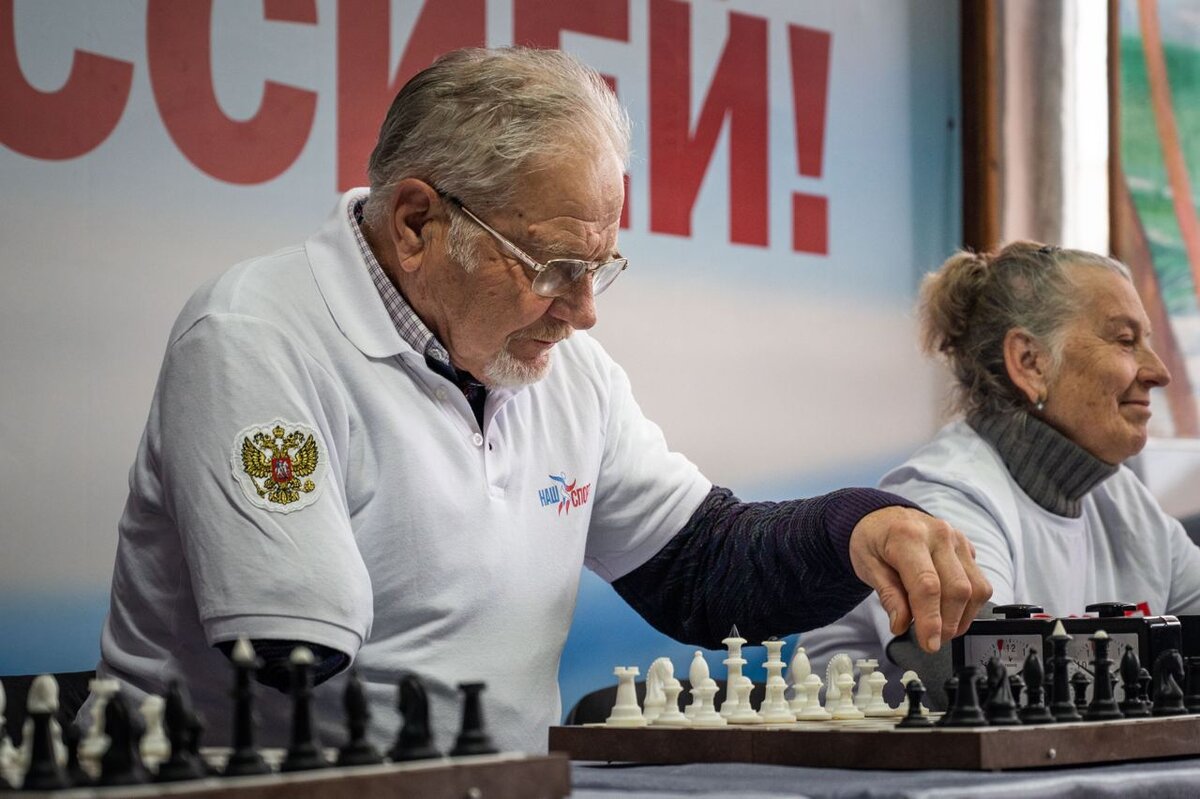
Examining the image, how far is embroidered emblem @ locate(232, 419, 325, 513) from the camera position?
173cm

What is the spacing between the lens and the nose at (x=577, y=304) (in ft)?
6.74

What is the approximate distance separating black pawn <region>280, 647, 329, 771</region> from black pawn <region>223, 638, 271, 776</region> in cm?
2

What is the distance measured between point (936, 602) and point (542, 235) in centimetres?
67

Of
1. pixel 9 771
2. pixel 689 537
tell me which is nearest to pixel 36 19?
pixel 689 537

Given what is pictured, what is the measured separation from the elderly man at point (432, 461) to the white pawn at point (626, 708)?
233 millimetres

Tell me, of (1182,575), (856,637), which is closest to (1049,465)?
A: (1182,575)

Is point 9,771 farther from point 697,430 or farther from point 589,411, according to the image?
point 697,430

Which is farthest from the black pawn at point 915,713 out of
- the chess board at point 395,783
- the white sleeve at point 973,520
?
the white sleeve at point 973,520

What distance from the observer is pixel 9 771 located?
1126 millimetres

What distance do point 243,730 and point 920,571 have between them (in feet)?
3.07

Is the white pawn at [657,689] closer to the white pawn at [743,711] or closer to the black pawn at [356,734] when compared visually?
the white pawn at [743,711]

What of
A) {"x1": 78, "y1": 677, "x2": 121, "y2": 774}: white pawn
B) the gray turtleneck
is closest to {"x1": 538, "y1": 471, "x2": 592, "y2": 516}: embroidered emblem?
{"x1": 78, "y1": 677, "x2": 121, "y2": 774}: white pawn

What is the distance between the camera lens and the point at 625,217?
346 cm

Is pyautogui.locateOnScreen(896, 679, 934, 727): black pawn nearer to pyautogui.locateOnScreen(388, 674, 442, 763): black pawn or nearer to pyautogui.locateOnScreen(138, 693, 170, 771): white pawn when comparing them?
pyautogui.locateOnScreen(388, 674, 442, 763): black pawn
